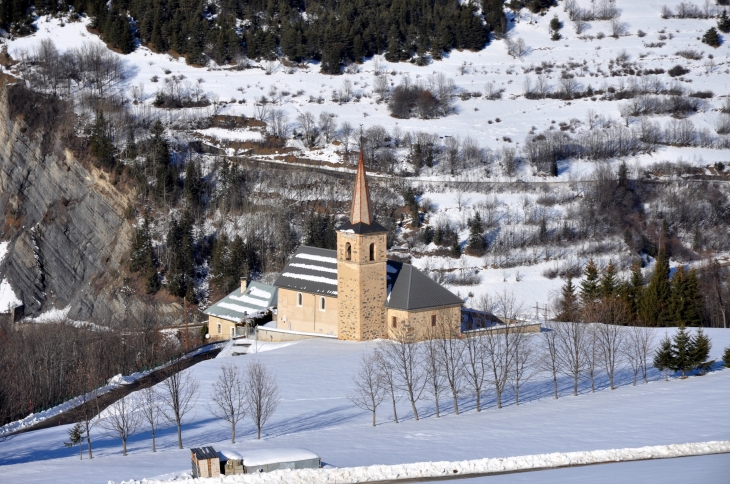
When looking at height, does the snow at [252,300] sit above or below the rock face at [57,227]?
below

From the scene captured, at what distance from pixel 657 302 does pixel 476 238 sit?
17573mm

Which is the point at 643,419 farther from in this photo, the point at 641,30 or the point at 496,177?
the point at 641,30

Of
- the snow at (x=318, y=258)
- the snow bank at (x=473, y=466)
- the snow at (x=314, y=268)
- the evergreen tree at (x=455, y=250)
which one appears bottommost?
the snow bank at (x=473, y=466)

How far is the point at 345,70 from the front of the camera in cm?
9600

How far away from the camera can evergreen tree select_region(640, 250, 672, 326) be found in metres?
57.7

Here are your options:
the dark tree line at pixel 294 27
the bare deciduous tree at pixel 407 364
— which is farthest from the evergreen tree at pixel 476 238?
the dark tree line at pixel 294 27

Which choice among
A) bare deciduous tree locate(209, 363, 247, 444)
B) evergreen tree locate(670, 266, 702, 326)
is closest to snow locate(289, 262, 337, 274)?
bare deciduous tree locate(209, 363, 247, 444)

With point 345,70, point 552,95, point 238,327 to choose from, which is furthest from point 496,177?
point 238,327

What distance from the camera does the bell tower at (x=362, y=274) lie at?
53.1 meters

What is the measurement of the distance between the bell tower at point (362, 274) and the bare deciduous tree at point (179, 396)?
345 inches

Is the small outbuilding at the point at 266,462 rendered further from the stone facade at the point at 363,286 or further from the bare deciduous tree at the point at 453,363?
the stone facade at the point at 363,286

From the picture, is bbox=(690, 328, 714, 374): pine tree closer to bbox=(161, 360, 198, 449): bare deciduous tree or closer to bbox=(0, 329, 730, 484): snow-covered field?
bbox=(0, 329, 730, 484): snow-covered field

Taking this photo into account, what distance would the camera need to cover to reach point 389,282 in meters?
54.2

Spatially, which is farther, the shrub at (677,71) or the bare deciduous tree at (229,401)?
the shrub at (677,71)
